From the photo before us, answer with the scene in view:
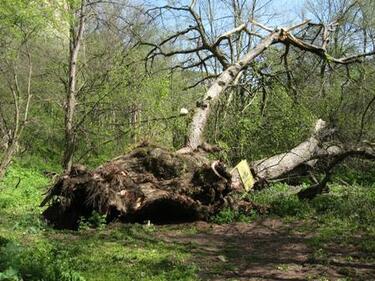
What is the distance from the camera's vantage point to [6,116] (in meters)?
20.7

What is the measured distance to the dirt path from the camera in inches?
223

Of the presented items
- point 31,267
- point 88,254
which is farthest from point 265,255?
point 31,267

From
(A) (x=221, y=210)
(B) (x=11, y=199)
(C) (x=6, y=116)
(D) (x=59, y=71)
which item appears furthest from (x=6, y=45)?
(A) (x=221, y=210)

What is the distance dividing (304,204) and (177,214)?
2409 millimetres

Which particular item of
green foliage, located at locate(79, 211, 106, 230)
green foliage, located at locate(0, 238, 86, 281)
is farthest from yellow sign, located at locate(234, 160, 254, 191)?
green foliage, located at locate(0, 238, 86, 281)

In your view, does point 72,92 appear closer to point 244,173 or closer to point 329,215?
point 244,173

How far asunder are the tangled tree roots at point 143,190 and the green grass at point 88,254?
0.39 meters

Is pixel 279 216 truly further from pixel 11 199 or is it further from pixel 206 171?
pixel 11 199

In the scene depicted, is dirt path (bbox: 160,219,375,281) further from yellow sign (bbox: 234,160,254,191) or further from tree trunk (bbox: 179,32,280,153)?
tree trunk (bbox: 179,32,280,153)

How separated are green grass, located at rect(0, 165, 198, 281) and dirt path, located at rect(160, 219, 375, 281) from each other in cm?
→ 34

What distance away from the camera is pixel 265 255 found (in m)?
6.67

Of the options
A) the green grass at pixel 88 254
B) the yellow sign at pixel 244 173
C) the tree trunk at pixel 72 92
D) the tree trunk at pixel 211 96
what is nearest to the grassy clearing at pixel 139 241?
the green grass at pixel 88 254

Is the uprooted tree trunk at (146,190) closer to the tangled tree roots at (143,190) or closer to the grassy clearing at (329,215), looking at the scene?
the tangled tree roots at (143,190)

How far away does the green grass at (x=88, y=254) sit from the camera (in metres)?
4.58
